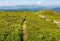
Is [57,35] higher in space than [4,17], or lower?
lower

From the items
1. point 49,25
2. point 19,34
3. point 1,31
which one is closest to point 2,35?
point 1,31

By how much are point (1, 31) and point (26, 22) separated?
5288mm

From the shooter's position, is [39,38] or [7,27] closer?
[39,38]

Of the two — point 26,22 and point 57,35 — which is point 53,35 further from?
point 26,22

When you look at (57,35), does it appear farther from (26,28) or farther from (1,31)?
(1,31)

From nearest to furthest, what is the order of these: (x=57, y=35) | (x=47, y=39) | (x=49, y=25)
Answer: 1. (x=47, y=39)
2. (x=57, y=35)
3. (x=49, y=25)

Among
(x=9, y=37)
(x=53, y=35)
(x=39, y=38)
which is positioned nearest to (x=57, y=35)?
(x=53, y=35)

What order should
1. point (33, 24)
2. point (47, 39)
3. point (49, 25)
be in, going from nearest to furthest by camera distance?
point (47, 39) → point (33, 24) → point (49, 25)

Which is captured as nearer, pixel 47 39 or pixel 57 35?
pixel 47 39

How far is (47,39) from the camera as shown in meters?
26.5

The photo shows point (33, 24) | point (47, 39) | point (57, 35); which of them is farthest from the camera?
point (33, 24)

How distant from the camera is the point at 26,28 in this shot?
28.8 metres

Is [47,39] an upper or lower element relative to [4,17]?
lower

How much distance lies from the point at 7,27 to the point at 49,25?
8406 mm
